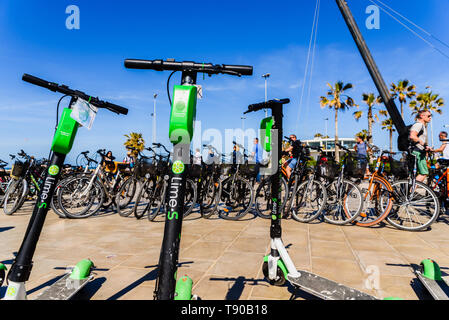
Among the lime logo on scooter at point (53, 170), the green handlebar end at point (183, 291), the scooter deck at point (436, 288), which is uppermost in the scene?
the lime logo on scooter at point (53, 170)

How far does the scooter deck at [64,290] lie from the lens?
1.88 m

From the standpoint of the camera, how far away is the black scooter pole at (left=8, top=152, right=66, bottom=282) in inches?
68.8

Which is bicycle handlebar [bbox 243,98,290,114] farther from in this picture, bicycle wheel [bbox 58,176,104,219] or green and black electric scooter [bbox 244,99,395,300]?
bicycle wheel [bbox 58,176,104,219]

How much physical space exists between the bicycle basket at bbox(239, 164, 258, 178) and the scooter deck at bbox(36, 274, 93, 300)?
408 cm

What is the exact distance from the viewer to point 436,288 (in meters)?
2.00

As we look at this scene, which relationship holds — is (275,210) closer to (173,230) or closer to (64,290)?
(173,230)

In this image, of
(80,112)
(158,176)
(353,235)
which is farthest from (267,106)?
(158,176)

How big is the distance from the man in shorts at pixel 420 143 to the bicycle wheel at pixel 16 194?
27.3ft

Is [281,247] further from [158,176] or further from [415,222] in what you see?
[415,222]

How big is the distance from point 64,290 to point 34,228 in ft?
1.87

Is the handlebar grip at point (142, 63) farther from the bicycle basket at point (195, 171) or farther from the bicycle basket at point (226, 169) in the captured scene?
the bicycle basket at point (226, 169)

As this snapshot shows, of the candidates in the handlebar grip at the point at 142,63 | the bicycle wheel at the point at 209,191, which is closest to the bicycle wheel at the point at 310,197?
the bicycle wheel at the point at 209,191

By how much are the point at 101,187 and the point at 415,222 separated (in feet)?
22.1

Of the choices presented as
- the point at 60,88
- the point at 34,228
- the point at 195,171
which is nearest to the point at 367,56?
the point at 195,171
